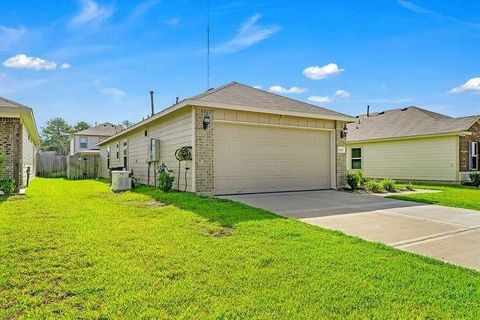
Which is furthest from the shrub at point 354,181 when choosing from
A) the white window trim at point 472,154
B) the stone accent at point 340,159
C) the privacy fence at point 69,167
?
the privacy fence at point 69,167

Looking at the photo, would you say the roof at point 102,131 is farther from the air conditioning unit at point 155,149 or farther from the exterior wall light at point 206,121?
the exterior wall light at point 206,121

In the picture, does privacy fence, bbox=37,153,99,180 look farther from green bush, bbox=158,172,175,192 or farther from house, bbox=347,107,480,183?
house, bbox=347,107,480,183

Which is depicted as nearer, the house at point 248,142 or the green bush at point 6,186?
the green bush at point 6,186

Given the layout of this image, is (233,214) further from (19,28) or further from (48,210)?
(19,28)

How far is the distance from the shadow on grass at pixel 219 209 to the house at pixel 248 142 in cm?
105

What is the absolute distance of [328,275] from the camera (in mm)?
3572

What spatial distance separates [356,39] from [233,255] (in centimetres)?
1071

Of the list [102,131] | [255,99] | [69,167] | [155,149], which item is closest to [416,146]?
[255,99]

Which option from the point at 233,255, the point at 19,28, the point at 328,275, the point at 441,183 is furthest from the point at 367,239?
the point at 441,183

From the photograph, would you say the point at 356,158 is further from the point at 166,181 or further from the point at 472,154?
the point at 166,181

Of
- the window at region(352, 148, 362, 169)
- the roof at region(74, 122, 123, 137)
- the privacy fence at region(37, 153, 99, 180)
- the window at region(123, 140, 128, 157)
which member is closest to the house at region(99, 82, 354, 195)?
the window at region(123, 140, 128, 157)

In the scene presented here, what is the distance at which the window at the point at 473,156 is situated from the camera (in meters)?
17.1

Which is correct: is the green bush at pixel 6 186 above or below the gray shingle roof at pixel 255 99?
below

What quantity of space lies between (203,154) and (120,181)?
14.4ft
